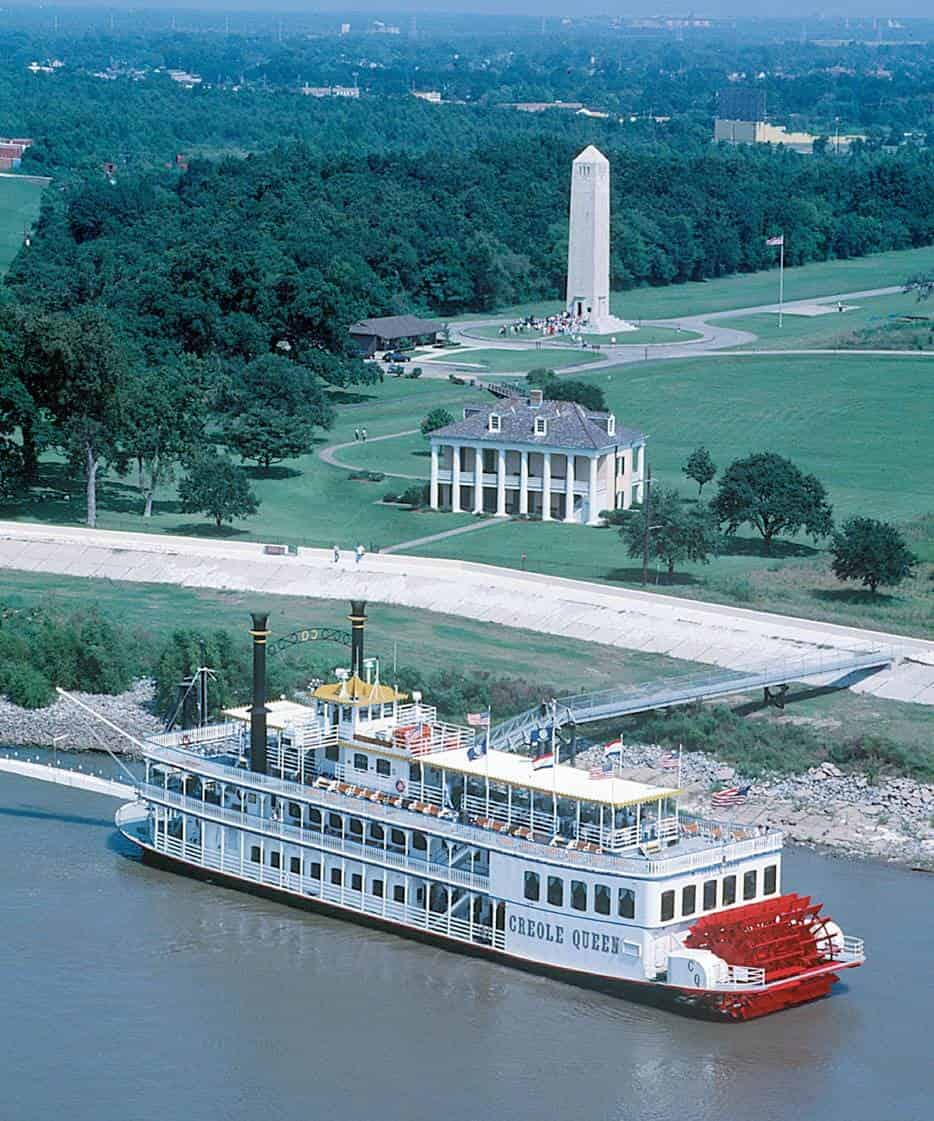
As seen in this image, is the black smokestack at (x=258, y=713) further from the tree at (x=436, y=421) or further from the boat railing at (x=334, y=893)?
the tree at (x=436, y=421)

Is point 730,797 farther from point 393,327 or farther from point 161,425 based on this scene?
point 393,327

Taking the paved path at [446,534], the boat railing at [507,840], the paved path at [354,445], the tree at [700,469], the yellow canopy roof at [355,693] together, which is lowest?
the paved path at [446,534]

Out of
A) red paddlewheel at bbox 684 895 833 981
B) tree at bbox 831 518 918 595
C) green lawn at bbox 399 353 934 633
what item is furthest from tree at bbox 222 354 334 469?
red paddlewheel at bbox 684 895 833 981

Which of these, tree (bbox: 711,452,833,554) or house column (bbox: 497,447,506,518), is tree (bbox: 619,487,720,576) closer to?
tree (bbox: 711,452,833,554)

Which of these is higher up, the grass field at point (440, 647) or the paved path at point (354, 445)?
the paved path at point (354, 445)

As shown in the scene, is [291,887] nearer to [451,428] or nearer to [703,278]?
[451,428]

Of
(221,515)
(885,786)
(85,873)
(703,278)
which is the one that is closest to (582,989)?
(85,873)

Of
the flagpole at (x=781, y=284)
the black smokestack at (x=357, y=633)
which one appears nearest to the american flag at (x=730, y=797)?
the black smokestack at (x=357, y=633)
